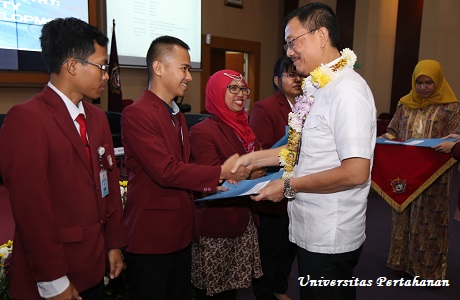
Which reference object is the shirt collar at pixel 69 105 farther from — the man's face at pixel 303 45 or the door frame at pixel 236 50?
the door frame at pixel 236 50

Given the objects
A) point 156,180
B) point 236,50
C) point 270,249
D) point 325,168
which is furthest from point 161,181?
point 236,50

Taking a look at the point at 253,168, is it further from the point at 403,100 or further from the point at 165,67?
the point at 403,100

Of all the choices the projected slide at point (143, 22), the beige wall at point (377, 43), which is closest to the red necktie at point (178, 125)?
the projected slide at point (143, 22)

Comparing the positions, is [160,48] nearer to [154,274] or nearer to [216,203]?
[216,203]

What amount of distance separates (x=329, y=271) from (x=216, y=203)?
0.73m

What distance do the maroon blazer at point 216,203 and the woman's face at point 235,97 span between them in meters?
0.16

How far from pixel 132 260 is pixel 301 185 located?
83 centimetres

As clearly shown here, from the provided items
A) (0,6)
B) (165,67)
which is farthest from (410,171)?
(0,6)

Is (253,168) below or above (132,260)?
above

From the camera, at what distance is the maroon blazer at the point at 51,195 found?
1195 mm

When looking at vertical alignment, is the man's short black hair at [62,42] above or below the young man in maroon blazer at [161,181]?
above

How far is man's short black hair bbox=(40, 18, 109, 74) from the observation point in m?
1.37

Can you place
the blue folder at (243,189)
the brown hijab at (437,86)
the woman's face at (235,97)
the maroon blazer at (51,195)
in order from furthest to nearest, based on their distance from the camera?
1. the brown hijab at (437,86)
2. the woman's face at (235,97)
3. the blue folder at (243,189)
4. the maroon blazer at (51,195)

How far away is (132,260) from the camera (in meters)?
1.77
